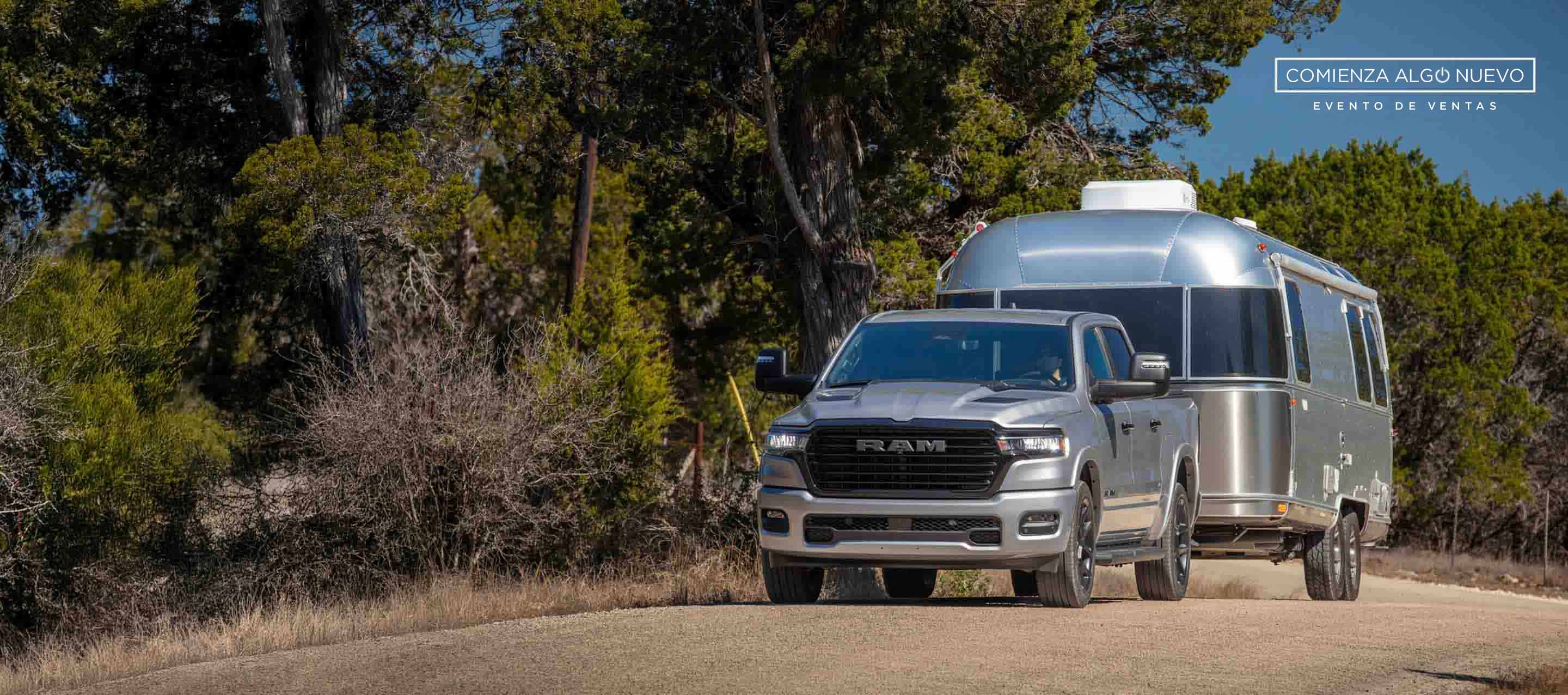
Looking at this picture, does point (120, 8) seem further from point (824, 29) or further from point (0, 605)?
point (824, 29)

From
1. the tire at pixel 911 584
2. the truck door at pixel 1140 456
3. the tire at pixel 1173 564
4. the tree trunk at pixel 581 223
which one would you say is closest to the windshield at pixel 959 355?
the truck door at pixel 1140 456

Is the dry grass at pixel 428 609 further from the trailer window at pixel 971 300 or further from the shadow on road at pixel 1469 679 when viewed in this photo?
the shadow on road at pixel 1469 679

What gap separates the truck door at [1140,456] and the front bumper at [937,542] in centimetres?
122

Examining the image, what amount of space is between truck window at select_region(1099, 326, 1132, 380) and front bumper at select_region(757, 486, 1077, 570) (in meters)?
1.99

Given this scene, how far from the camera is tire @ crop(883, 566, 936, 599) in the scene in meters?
16.0

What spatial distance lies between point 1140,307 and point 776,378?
381cm

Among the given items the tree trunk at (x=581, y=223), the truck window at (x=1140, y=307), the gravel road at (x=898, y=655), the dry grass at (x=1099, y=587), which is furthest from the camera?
the tree trunk at (x=581, y=223)

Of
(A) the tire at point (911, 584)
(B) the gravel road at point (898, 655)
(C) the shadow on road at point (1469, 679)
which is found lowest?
(A) the tire at point (911, 584)

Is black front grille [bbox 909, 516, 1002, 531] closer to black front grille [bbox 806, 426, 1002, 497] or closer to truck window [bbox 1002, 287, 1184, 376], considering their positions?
black front grille [bbox 806, 426, 1002, 497]

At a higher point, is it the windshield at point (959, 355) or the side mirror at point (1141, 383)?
the windshield at point (959, 355)

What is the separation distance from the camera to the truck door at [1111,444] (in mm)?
12594

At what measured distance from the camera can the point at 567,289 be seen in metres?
42.5

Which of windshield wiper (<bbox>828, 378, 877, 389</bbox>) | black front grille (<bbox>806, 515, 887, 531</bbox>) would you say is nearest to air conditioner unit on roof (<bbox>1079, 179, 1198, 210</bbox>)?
windshield wiper (<bbox>828, 378, 877, 389</bbox>)

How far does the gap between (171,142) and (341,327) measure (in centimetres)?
401
